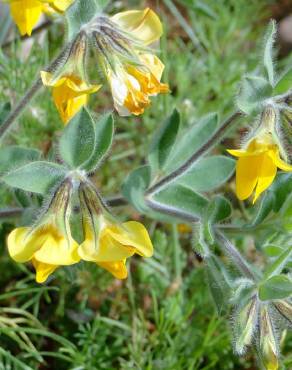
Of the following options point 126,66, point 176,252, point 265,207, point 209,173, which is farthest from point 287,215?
point 176,252

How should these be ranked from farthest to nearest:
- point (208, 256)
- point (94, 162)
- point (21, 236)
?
point (208, 256) → point (94, 162) → point (21, 236)

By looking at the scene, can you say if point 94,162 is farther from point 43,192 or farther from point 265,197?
point 265,197

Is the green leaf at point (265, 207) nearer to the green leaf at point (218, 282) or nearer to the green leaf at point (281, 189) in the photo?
the green leaf at point (281, 189)

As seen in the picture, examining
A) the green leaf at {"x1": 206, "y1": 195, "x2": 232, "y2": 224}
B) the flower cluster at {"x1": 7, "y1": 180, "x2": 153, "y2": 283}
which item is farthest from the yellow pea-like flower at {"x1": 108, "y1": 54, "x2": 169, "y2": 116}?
the green leaf at {"x1": 206, "y1": 195, "x2": 232, "y2": 224}

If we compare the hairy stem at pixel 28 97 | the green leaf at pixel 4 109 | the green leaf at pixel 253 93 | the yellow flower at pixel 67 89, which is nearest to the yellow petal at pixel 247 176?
the green leaf at pixel 253 93

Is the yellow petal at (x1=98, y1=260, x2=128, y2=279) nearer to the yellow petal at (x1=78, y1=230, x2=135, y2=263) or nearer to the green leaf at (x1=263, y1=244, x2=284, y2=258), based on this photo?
the yellow petal at (x1=78, y1=230, x2=135, y2=263)

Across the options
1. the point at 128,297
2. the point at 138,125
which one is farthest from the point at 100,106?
the point at 128,297
